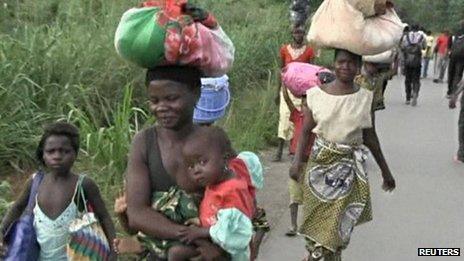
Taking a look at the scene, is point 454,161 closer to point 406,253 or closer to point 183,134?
point 406,253

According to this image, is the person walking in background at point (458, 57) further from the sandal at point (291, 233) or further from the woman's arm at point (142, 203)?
the woman's arm at point (142, 203)

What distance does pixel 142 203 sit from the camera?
2.92 metres

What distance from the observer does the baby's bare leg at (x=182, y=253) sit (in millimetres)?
2832

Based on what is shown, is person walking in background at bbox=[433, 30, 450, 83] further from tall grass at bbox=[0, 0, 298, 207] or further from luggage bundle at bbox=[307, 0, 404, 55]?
luggage bundle at bbox=[307, 0, 404, 55]

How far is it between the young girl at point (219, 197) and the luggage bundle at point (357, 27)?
1.99m

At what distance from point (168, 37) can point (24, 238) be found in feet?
4.99

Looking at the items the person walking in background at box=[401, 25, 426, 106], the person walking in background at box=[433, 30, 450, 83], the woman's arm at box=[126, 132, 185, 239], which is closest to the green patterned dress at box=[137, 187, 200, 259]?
the woman's arm at box=[126, 132, 185, 239]

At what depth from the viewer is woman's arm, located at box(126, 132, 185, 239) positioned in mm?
2855

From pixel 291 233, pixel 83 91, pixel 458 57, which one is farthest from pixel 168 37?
pixel 458 57

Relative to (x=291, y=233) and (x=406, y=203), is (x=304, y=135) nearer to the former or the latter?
(x=291, y=233)

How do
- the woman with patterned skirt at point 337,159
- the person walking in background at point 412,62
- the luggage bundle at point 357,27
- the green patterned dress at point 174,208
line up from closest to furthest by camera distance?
the green patterned dress at point 174,208 < the luggage bundle at point 357,27 < the woman with patterned skirt at point 337,159 < the person walking in background at point 412,62

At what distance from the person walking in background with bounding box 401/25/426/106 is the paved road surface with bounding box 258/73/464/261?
331 centimetres

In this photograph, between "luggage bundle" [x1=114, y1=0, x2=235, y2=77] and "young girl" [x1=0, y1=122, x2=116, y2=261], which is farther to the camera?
"young girl" [x1=0, y1=122, x2=116, y2=261]

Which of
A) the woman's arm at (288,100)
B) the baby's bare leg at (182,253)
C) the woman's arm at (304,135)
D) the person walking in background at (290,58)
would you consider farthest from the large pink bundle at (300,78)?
the baby's bare leg at (182,253)
